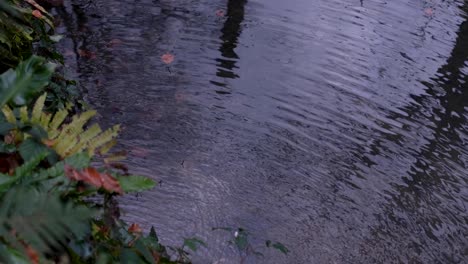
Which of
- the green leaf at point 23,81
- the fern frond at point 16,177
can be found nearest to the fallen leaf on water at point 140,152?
the green leaf at point 23,81

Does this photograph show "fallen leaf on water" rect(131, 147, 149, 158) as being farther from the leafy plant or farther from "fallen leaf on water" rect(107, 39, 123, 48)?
the leafy plant

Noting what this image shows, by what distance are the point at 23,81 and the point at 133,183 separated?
535 millimetres

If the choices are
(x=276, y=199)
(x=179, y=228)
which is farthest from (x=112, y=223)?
(x=276, y=199)

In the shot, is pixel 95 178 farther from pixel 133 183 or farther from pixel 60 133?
pixel 60 133

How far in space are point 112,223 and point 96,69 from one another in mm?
4362

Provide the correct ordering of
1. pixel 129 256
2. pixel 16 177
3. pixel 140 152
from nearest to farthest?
pixel 16 177 < pixel 129 256 < pixel 140 152

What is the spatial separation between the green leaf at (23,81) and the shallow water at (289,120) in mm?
2107

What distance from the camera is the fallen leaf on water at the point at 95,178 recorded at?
154 cm

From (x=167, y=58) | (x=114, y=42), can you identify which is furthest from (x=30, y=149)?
(x=114, y=42)

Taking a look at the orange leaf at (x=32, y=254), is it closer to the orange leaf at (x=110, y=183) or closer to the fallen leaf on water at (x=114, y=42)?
the orange leaf at (x=110, y=183)

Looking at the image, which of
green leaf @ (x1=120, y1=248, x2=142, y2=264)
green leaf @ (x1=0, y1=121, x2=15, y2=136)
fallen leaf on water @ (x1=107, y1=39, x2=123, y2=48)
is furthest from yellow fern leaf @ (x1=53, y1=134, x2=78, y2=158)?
fallen leaf on water @ (x1=107, y1=39, x2=123, y2=48)

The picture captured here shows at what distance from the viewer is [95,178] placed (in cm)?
157

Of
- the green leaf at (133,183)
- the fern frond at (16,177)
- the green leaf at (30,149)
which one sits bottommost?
the green leaf at (133,183)

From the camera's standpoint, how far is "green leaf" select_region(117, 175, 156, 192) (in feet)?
5.45
